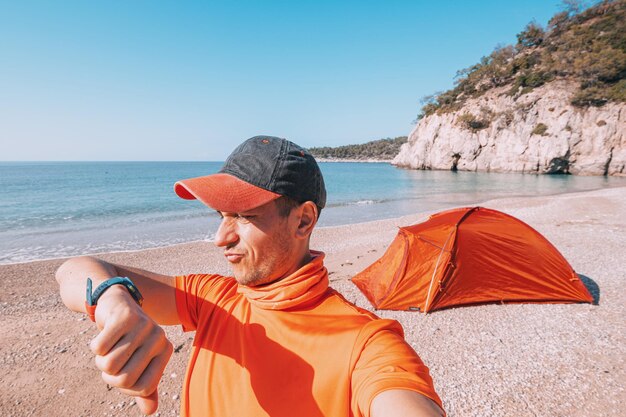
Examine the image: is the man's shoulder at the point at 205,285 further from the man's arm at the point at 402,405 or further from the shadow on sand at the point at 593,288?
the shadow on sand at the point at 593,288

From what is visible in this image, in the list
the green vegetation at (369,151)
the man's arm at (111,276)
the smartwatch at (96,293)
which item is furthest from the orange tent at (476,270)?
the green vegetation at (369,151)

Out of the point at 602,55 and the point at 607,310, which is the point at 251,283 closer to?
the point at 607,310

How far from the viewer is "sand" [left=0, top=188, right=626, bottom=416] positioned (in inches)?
148

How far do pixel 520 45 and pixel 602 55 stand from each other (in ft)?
82.4

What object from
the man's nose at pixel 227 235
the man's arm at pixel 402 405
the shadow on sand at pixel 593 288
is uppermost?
the man's nose at pixel 227 235

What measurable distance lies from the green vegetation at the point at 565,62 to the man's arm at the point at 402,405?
197 feet

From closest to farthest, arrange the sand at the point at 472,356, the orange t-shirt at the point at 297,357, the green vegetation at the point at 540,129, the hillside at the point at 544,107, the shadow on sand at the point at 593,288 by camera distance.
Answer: the orange t-shirt at the point at 297,357 < the sand at the point at 472,356 < the shadow on sand at the point at 593,288 < the hillside at the point at 544,107 < the green vegetation at the point at 540,129

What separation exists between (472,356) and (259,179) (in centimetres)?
461

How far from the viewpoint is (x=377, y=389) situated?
3.71 feet

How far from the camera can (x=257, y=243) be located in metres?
1.53

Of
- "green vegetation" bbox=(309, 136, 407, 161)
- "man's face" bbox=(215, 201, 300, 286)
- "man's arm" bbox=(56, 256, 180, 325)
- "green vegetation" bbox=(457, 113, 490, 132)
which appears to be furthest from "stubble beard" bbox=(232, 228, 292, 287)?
"green vegetation" bbox=(309, 136, 407, 161)

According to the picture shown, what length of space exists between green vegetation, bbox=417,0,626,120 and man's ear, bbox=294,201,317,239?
59779 millimetres

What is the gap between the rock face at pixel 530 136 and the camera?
4259cm

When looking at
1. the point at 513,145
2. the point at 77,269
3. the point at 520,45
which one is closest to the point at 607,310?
the point at 77,269
